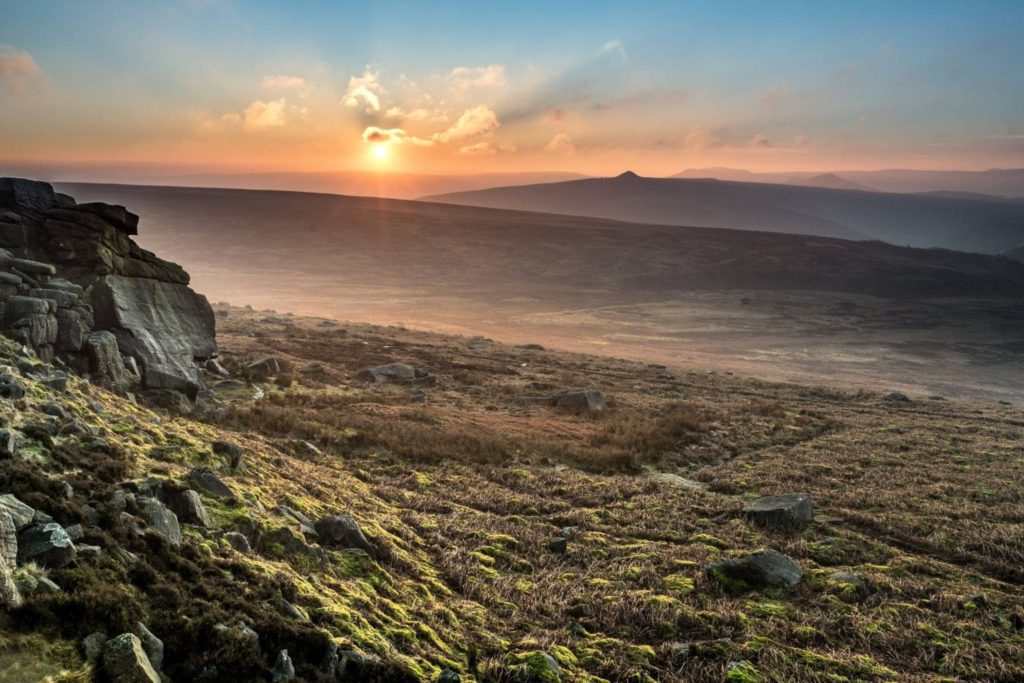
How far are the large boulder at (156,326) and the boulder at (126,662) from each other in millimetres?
16777

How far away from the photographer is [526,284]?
154m

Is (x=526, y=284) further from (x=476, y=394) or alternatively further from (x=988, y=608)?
(x=988, y=608)

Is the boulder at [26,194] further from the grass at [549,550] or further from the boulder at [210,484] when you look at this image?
the boulder at [210,484]

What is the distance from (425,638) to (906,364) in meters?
90.7

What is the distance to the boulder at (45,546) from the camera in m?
6.77

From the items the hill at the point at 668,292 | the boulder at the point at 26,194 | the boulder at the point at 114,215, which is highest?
the boulder at the point at 26,194

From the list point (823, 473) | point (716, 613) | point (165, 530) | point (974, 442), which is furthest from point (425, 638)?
point (974, 442)

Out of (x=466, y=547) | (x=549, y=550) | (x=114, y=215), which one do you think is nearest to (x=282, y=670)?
(x=466, y=547)

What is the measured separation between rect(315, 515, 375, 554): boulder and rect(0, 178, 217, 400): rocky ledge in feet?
33.7

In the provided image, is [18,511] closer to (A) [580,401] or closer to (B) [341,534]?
(B) [341,534]

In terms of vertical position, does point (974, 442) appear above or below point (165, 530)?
below

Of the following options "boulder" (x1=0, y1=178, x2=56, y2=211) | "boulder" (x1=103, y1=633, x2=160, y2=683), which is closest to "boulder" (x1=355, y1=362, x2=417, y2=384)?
"boulder" (x1=0, y1=178, x2=56, y2=211)

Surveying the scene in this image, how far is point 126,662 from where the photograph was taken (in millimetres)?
5871

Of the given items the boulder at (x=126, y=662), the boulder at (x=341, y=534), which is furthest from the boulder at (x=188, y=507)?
the boulder at (x=126, y=662)
